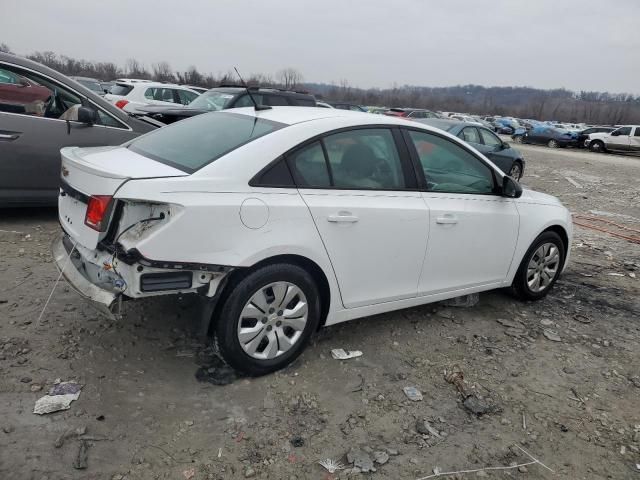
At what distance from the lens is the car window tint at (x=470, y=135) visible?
38.3 feet

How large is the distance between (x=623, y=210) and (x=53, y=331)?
1054cm

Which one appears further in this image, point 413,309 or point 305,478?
point 413,309

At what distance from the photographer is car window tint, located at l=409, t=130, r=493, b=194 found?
3674 millimetres

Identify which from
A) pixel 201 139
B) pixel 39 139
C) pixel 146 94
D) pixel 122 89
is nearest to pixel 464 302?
pixel 201 139

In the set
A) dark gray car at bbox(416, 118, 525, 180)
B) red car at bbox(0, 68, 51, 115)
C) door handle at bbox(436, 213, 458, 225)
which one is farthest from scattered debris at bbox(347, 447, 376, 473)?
dark gray car at bbox(416, 118, 525, 180)

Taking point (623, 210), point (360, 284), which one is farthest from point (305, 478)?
point (623, 210)

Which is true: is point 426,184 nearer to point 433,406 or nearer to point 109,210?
point 433,406

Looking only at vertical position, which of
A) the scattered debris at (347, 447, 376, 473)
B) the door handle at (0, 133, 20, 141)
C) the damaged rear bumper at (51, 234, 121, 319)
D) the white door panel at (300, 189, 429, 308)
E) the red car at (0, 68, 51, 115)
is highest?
the red car at (0, 68, 51, 115)

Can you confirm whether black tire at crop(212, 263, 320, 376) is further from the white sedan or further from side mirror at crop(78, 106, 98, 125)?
side mirror at crop(78, 106, 98, 125)

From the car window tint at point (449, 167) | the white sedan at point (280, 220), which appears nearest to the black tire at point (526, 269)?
the white sedan at point (280, 220)

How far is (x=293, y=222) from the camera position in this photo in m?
2.93

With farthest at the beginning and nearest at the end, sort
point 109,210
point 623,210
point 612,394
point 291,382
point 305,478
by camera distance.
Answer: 1. point 623,210
2. point 612,394
3. point 291,382
4. point 109,210
5. point 305,478

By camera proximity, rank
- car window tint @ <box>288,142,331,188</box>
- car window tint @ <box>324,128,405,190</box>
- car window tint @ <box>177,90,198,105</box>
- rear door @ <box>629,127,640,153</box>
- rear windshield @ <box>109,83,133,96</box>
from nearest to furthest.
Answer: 1. car window tint @ <box>288,142,331,188</box>
2. car window tint @ <box>324,128,405,190</box>
3. rear windshield @ <box>109,83,133,96</box>
4. car window tint @ <box>177,90,198,105</box>
5. rear door @ <box>629,127,640,153</box>

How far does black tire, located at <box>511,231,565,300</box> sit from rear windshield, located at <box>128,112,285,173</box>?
8.55 ft
